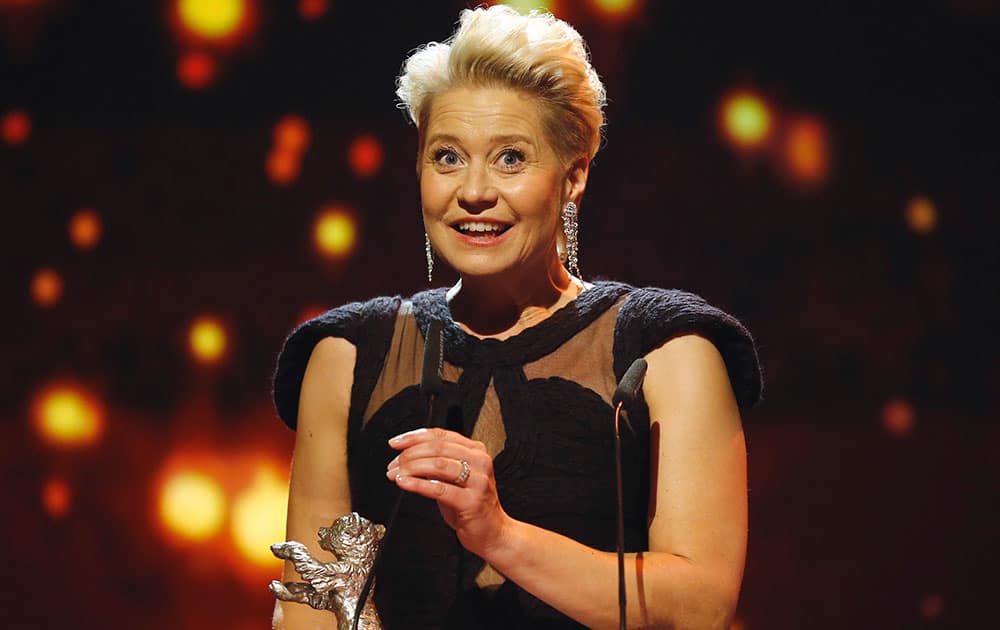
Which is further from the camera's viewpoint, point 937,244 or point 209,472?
point 209,472

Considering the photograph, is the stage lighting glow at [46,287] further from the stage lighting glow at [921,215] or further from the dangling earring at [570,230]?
the stage lighting glow at [921,215]

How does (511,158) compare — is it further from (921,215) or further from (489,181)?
(921,215)

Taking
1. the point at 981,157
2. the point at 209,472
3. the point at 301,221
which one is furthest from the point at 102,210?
the point at 981,157

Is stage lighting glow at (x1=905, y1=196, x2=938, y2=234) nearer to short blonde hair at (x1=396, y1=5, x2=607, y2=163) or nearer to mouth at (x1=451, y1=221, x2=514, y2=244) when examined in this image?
short blonde hair at (x1=396, y1=5, x2=607, y2=163)

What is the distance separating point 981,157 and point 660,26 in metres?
0.66

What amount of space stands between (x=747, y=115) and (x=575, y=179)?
0.86 metres

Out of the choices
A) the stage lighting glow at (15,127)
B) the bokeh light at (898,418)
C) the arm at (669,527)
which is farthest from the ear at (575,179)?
the stage lighting glow at (15,127)

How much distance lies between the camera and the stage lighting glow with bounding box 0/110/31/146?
251 cm

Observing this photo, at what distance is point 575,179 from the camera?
1.62 metres

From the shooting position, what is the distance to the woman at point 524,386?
1478 millimetres

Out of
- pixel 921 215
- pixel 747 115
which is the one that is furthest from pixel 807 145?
pixel 921 215

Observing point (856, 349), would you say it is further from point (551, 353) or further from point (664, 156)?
point (551, 353)

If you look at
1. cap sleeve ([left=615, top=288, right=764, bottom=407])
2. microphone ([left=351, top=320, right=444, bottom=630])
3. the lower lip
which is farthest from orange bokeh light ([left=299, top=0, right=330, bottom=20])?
microphone ([left=351, top=320, right=444, bottom=630])

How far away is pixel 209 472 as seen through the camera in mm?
2553
